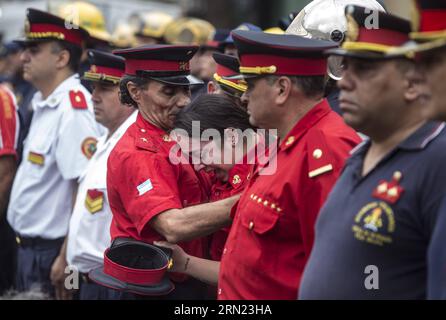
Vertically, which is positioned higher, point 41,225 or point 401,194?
point 401,194

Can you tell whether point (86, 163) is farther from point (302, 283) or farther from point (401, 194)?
point (401, 194)

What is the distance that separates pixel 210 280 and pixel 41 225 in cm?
233

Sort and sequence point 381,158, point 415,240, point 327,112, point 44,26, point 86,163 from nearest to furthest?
point 415,240
point 381,158
point 327,112
point 86,163
point 44,26

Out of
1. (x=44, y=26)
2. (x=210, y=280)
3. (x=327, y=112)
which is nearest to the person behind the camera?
(x=327, y=112)

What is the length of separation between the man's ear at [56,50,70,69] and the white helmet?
2.45 metres

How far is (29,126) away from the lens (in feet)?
22.5

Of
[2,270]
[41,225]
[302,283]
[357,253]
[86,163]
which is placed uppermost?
[357,253]

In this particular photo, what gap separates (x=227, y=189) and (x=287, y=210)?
1073 millimetres

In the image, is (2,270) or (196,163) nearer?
(196,163)

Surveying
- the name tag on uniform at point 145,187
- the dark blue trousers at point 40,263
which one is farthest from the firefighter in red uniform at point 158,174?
the dark blue trousers at point 40,263

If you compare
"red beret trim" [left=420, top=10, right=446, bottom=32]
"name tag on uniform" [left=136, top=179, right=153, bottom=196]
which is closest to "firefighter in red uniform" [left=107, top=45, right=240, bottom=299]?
"name tag on uniform" [left=136, top=179, right=153, bottom=196]

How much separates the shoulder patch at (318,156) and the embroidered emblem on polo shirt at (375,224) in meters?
0.40

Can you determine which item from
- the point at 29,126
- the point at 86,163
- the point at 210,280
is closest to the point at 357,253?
the point at 210,280

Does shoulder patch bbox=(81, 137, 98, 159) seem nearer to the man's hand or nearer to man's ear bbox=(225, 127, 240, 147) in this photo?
the man's hand
